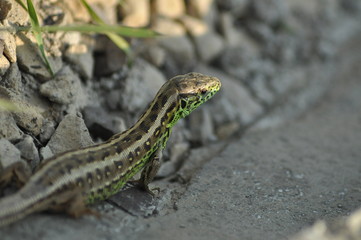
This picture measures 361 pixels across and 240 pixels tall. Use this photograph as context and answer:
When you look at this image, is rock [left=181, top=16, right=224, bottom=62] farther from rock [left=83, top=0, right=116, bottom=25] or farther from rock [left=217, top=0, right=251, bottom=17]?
rock [left=83, top=0, right=116, bottom=25]

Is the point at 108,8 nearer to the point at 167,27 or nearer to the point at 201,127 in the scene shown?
the point at 167,27

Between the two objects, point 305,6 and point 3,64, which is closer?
point 3,64

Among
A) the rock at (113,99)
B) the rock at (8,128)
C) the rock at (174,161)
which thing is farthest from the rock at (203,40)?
the rock at (8,128)

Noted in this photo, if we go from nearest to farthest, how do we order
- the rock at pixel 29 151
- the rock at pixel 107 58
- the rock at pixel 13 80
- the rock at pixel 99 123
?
the rock at pixel 29 151 → the rock at pixel 13 80 → the rock at pixel 99 123 → the rock at pixel 107 58

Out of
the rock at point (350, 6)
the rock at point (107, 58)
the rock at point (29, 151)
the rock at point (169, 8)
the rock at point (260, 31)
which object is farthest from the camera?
the rock at point (350, 6)

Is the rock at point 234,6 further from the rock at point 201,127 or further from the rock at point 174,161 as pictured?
the rock at point 174,161

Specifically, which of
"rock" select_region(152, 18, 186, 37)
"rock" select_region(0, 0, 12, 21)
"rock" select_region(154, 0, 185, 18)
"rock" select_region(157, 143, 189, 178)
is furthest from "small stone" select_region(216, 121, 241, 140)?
"rock" select_region(0, 0, 12, 21)

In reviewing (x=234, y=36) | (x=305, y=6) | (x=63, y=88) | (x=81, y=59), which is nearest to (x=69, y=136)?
(x=63, y=88)

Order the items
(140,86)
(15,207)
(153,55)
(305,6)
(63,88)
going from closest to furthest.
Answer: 1. (15,207)
2. (63,88)
3. (140,86)
4. (153,55)
5. (305,6)
